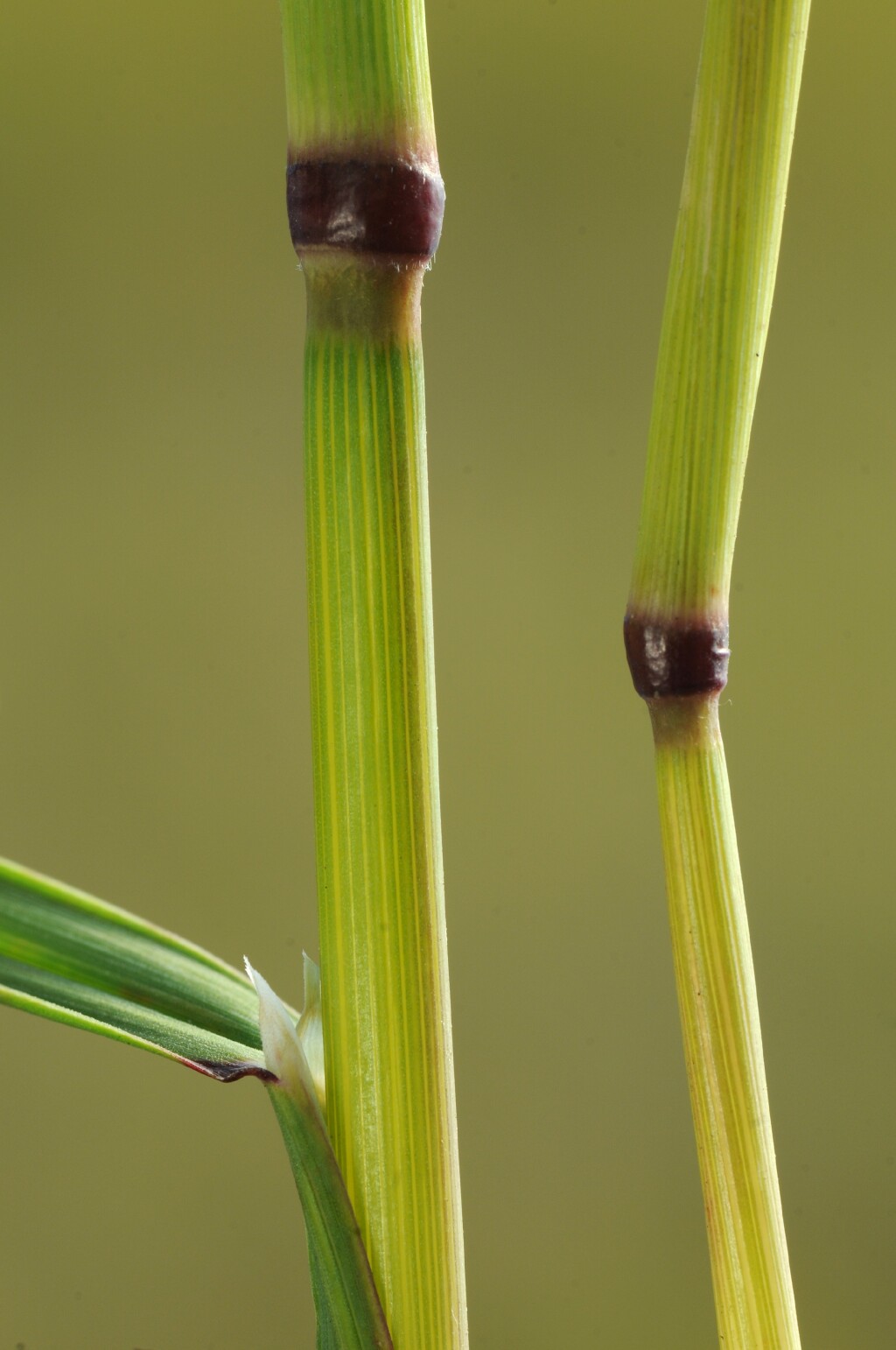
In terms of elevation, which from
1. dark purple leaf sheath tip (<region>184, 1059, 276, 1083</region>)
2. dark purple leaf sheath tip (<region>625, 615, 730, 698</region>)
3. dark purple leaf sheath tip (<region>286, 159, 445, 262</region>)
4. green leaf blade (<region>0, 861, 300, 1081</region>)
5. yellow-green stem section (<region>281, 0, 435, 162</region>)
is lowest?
dark purple leaf sheath tip (<region>184, 1059, 276, 1083</region>)

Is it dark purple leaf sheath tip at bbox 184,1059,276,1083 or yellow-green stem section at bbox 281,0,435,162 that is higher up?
yellow-green stem section at bbox 281,0,435,162

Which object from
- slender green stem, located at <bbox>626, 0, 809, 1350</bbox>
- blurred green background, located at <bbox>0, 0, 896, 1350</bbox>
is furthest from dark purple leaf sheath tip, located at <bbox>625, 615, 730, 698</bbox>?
blurred green background, located at <bbox>0, 0, 896, 1350</bbox>

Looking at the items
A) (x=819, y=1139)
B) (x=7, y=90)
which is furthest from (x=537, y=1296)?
(x=7, y=90)

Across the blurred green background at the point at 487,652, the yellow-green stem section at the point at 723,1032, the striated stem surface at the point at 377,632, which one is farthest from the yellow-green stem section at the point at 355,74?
the blurred green background at the point at 487,652

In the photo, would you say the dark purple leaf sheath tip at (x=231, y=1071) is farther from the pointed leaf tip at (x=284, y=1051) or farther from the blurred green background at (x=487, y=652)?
the blurred green background at (x=487, y=652)

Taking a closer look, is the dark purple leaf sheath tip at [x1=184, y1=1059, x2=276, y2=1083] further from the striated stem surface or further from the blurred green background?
the blurred green background

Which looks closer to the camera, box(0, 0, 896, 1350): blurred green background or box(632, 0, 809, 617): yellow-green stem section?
box(632, 0, 809, 617): yellow-green stem section
